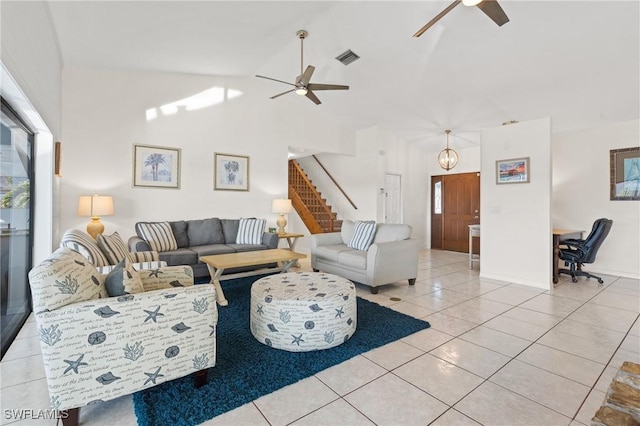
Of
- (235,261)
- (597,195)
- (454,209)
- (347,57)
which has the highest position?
(347,57)

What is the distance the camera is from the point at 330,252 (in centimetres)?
441

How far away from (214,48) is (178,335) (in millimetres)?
3905

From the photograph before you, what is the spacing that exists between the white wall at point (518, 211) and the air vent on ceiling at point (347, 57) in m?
2.37

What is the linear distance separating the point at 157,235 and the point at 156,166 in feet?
3.94

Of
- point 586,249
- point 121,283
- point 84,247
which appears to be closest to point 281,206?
point 84,247

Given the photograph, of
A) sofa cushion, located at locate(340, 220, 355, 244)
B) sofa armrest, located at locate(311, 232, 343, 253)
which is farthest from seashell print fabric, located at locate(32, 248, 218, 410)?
sofa cushion, located at locate(340, 220, 355, 244)

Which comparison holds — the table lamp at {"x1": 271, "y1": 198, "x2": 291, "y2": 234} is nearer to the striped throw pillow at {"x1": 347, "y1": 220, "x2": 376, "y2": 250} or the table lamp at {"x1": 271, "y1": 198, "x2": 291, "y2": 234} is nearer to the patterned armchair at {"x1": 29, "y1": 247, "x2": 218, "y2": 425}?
the striped throw pillow at {"x1": 347, "y1": 220, "x2": 376, "y2": 250}

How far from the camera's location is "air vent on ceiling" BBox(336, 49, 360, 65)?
4.37 m

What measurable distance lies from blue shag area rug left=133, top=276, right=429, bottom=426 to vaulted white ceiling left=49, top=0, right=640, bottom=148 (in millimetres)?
3319

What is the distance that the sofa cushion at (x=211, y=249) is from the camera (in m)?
4.29

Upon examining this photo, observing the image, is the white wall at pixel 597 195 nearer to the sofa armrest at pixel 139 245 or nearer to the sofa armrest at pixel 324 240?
the sofa armrest at pixel 324 240

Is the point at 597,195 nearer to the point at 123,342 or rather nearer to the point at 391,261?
the point at 391,261

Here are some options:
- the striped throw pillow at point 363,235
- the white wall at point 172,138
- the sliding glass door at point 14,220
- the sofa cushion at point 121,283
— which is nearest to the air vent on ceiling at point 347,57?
the white wall at point 172,138

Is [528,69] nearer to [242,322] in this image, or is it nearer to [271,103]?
[271,103]
